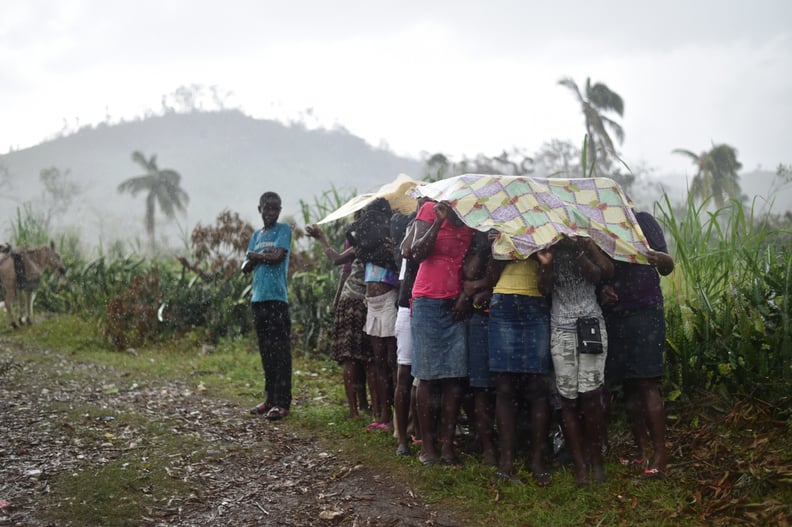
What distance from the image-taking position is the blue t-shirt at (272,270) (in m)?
5.62

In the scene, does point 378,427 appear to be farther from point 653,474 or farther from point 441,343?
point 653,474

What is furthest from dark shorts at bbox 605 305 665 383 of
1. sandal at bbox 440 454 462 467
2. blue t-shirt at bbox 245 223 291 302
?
blue t-shirt at bbox 245 223 291 302

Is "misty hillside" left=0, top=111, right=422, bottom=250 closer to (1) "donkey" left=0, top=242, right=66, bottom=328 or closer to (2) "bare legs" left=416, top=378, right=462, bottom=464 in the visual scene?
(1) "donkey" left=0, top=242, right=66, bottom=328

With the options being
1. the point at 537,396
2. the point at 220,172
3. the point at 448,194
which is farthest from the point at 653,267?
the point at 220,172

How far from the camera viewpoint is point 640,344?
12.7 feet

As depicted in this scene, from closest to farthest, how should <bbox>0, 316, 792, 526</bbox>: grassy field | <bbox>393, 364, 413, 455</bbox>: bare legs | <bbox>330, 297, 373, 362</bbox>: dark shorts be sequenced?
<bbox>0, 316, 792, 526</bbox>: grassy field
<bbox>393, 364, 413, 455</bbox>: bare legs
<bbox>330, 297, 373, 362</bbox>: dark shorts

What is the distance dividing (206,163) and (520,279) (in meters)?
117

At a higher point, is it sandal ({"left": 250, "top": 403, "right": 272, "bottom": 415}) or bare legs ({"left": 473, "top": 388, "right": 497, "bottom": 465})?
bare legs ({"left": 473, "top": 388, "right": 497, "bottom": 465})

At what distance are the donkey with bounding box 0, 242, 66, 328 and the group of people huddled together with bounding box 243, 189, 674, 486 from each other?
379 inches

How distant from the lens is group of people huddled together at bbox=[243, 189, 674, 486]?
3812 millimetres

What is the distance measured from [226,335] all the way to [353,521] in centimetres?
729

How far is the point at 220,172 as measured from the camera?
11262cm

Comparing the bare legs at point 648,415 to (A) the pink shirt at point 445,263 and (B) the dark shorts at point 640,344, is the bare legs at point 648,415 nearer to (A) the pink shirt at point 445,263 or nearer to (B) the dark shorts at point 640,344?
(B) the dark shorts at point 640,344

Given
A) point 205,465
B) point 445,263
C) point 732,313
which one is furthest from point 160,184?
point 732,313
